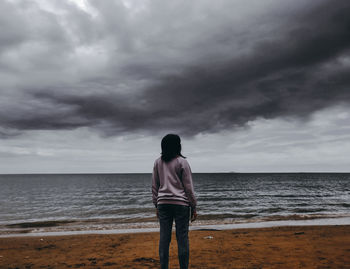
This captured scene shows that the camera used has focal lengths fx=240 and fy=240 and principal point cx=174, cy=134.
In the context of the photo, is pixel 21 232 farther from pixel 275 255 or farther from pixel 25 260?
pixel 275 255

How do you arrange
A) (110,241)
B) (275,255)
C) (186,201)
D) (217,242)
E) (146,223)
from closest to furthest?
(186,201)
(275,255)
(217,242)
(110,241)
(146,223)

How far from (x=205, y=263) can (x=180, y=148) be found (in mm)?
3822

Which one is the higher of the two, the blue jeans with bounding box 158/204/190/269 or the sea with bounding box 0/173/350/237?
the blue jeans with bounding box 158/204/190/269

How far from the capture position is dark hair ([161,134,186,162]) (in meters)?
3.91

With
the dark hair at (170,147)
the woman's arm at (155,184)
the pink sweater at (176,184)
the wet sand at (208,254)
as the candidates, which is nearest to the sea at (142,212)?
the wet sand at (208,254)

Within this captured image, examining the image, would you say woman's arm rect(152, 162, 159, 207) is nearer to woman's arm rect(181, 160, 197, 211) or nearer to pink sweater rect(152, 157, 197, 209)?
pink sweater rect(152, 157, 197, 209)

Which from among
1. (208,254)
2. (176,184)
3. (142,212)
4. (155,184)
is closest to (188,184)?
(176,184)

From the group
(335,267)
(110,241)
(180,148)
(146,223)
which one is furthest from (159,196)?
(146,223)

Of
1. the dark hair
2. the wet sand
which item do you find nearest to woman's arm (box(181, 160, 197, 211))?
the dark hair

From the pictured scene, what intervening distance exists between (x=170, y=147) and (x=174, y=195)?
77 centimetres

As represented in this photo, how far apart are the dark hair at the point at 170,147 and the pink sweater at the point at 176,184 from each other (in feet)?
0.27

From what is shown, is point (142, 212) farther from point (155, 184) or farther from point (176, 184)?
point (176, 184)

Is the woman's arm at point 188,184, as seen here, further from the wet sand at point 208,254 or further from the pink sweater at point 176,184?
the wet sand at point 208,254

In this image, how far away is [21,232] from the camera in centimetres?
1475
